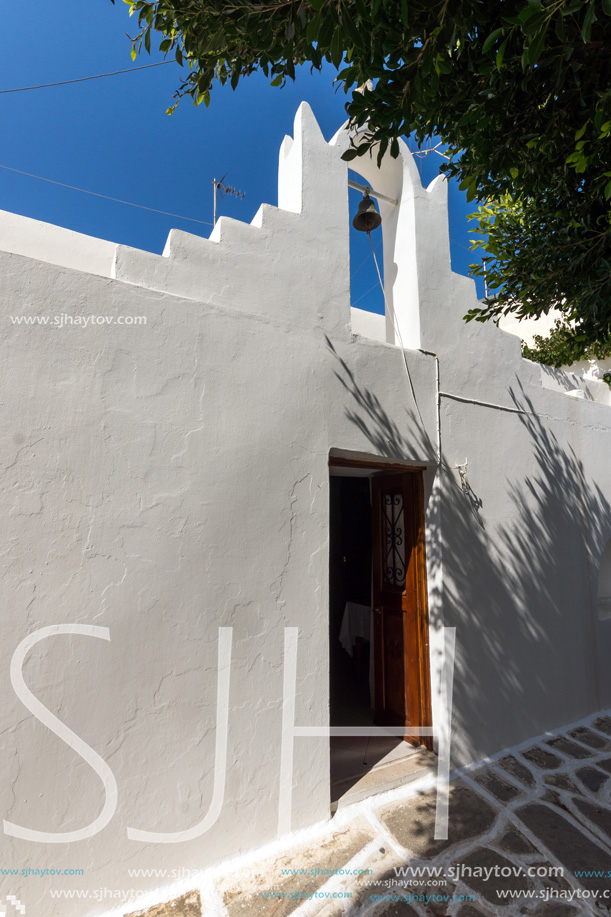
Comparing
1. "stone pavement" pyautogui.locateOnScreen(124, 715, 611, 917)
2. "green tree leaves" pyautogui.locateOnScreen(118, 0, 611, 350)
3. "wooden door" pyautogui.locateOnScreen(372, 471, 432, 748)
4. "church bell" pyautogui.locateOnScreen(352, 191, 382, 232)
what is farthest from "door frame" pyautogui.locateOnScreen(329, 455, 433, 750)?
"church bell" pyautogui.locateOnScreen(352, 191, 382, 232)

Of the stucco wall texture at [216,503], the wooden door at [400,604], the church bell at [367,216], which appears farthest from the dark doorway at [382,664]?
the church bell at [367,216]

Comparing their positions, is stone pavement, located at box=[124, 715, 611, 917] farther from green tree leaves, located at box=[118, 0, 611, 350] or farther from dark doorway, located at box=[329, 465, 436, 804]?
green tree leaves, located at box=[118, 0, 611, 350]

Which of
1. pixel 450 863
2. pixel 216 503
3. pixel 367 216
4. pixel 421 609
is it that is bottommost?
pixel 450 863

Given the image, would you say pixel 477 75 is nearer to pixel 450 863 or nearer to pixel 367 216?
pixel 367 216

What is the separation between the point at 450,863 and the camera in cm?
320

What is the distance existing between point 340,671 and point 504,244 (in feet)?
18.3

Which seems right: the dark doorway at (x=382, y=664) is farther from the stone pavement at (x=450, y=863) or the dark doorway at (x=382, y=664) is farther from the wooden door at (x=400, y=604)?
the stone pavement at (x=450, y=863)

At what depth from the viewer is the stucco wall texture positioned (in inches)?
107

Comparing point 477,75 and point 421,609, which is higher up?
point 477,75

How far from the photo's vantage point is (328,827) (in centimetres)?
347

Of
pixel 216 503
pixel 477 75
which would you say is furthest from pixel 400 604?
pixel 477 75

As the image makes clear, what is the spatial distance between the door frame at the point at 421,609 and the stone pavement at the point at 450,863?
0.54 m

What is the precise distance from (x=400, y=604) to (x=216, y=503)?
7.97 feet

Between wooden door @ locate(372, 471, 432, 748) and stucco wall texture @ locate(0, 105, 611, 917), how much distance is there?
0.58ft
